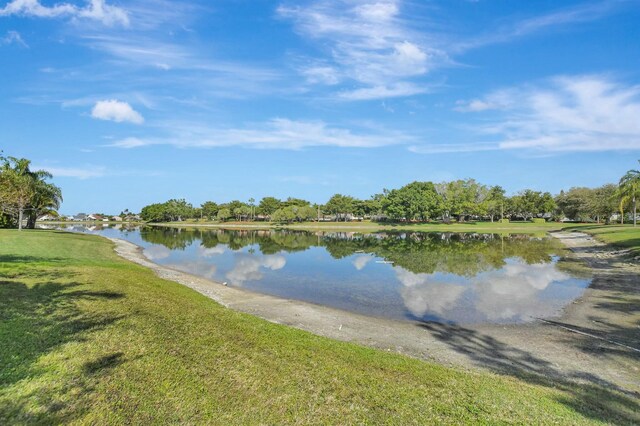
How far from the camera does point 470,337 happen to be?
45.4 ft

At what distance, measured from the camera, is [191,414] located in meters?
5.95

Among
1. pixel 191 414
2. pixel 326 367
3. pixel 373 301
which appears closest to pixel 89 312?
pixel 191 414

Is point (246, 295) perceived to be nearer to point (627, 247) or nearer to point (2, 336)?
point (2, 336)

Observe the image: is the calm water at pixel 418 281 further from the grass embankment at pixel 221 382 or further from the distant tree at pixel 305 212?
the distant tree at pixel 305 212

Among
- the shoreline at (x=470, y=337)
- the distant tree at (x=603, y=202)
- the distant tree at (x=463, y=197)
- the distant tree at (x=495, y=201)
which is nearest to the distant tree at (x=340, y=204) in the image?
the distant tree at (x=463, y=197)

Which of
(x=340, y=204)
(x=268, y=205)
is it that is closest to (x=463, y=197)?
(x=340, y=204)

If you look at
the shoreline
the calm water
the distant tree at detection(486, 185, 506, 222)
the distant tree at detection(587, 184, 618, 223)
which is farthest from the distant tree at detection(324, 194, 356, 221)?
the shoreline

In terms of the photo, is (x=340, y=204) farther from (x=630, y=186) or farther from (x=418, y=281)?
(x=418, y=281)

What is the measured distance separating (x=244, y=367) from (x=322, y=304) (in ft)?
41.1

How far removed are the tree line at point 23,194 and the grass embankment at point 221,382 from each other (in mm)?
40893

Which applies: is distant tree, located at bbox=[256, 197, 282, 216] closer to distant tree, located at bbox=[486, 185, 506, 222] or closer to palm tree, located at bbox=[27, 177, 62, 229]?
distant tree, located at bbox=[486, 185, 506, 222]

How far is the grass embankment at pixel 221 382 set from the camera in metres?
6.04

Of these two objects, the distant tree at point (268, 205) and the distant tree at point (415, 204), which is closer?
the distant tree at point (415, 204)

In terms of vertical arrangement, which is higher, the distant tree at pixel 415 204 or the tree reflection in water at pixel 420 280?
the distant tree at pixel 415 204
